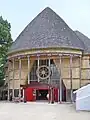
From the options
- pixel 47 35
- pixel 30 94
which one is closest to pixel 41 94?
pixel 30 94

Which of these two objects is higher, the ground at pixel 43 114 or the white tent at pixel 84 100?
the white tent at pixel 84 100

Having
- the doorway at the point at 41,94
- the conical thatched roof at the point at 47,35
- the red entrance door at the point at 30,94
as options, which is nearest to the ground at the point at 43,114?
the red entrance door at the point at 30,94

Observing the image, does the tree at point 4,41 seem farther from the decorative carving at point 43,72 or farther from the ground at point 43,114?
the ground at point 43,114

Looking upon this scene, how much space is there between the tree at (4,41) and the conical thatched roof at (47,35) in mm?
3033

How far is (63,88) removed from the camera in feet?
126

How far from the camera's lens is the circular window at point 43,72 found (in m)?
38.5

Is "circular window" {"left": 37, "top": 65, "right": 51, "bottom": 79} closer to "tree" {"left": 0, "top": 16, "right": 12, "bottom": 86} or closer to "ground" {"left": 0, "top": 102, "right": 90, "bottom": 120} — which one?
"tree" {"left": 0, "top": 16, "right": 12, "bottom": 86}

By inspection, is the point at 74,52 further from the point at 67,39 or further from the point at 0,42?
the point at 0,42

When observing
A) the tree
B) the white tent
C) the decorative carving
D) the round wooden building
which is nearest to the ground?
the white tent

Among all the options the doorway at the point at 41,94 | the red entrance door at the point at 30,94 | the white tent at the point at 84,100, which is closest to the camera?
the white tent at the point at 84,100

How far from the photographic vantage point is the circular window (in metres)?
38.5

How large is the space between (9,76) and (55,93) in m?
8.70

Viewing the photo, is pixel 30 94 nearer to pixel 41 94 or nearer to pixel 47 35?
pixel 41 94

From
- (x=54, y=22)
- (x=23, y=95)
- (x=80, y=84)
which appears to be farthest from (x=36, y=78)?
(x=54, y=22)
